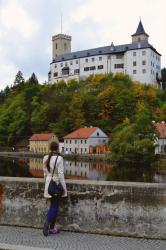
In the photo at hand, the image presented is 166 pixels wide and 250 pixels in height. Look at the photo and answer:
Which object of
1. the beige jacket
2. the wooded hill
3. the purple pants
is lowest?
the purple pants

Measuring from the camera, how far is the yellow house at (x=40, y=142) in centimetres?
10256

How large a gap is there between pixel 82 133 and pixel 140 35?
51786mm

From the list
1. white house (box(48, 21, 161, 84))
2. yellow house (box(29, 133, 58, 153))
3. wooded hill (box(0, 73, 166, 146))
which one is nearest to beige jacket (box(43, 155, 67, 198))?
wooded hill (box(0, 73, 166, 146))

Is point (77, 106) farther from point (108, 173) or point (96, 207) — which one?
point (96, 207)

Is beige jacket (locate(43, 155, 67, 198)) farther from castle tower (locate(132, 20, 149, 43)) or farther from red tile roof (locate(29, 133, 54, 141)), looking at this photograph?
castle tower (locate(132, 20, 149, 43))

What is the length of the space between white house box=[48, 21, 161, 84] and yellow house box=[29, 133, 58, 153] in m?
31.1

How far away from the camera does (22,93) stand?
12962 cm

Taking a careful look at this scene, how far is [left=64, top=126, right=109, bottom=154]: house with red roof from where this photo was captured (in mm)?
93562

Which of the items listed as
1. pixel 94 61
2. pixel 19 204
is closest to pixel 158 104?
pixel 94 61

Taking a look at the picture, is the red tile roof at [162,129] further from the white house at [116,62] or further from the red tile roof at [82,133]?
the white house at [116,62]

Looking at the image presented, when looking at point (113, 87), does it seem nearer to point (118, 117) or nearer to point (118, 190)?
point (118, 117)

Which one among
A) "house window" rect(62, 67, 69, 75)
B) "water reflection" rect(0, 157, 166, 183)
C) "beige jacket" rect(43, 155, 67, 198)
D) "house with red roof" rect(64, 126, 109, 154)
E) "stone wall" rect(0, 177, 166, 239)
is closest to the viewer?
"stone wall" rect(0, 177, 166, 239)

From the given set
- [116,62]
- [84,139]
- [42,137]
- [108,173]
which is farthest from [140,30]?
[108,173]

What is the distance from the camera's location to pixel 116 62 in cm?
12562
